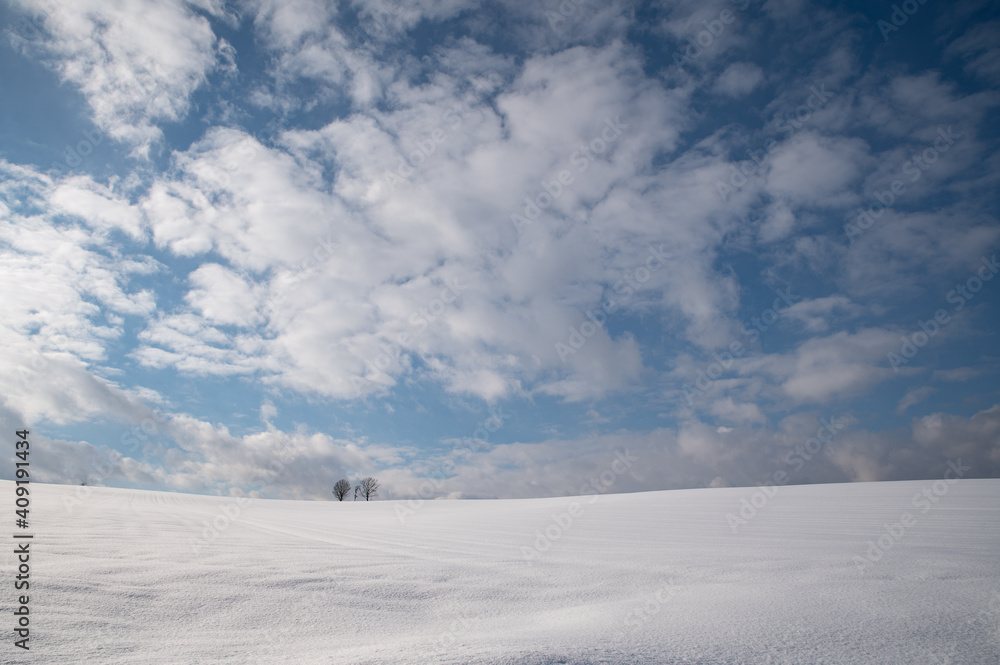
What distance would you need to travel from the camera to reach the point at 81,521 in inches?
270

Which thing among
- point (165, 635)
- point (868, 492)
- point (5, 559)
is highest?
point (5, 559)

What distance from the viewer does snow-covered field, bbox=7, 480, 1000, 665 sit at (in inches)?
100

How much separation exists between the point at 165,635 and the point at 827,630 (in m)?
4.07

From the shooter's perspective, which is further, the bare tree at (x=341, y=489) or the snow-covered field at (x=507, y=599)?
the bare tree at (x=341, y=489)

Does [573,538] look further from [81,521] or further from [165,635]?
[81,521]

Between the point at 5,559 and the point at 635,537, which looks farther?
the point at 635,537

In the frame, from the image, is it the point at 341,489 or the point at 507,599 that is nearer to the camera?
the point at 507,599

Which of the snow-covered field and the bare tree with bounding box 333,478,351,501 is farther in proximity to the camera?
the bare tree with bounding box 333,478,351,501

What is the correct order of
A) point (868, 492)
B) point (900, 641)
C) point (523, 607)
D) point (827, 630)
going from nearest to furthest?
point (900, 641), point (827, 630), point (523, 607), point (868, 492)

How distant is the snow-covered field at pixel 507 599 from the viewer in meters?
2.55

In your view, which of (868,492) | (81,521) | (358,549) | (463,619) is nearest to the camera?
(463,619)

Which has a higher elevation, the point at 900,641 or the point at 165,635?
the point at 165,635

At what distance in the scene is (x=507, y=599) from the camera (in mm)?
3816

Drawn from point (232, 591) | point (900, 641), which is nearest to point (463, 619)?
point (232, 591)
